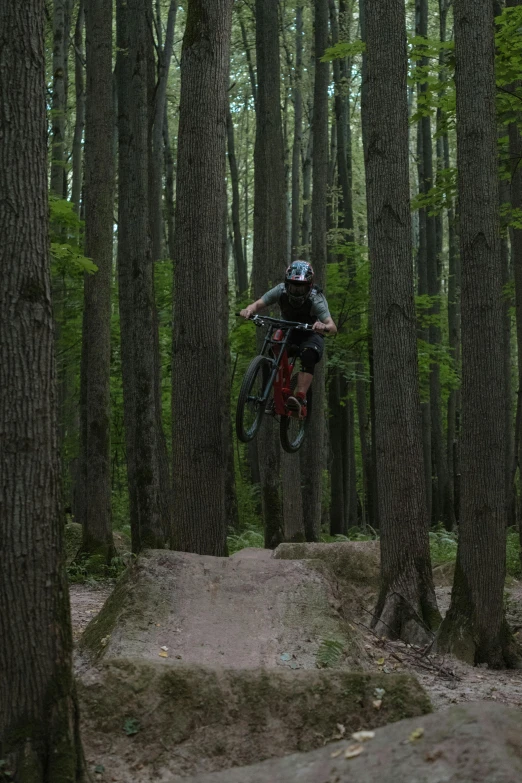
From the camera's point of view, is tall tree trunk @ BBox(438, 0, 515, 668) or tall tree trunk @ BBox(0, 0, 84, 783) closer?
tall tree trunk @ BBox(0, 0, 84, 783)

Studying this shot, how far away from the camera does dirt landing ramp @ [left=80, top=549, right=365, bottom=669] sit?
6.13 metres

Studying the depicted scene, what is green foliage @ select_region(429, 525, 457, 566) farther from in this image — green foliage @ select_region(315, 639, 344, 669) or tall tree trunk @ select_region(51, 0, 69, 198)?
tall tree trunk @ select_region(51, 0, 69, 198)

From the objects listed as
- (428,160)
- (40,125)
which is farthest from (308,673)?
(428,160)

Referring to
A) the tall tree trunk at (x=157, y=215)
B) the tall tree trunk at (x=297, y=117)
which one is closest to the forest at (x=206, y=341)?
the tall tree trunk at (x=157, y=215)

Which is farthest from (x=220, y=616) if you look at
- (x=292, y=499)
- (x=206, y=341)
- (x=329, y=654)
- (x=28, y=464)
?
(x=292, y=499)

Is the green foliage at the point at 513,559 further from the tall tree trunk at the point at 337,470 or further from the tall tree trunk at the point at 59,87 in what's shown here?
the tall tree trunk at the point at 59,87

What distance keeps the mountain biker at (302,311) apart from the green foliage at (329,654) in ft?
11.2

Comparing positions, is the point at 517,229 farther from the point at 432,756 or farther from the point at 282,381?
the point at 432,756

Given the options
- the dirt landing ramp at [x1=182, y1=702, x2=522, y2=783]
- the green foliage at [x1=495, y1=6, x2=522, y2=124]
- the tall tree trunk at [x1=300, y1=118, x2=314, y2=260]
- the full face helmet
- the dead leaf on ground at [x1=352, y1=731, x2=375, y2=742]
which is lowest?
the dead leaf on ground at [x1=352, y1=731, x2=375, y2=742]

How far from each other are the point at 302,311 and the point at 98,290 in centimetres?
419

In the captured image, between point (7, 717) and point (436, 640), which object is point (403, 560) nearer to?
point (436, 640)

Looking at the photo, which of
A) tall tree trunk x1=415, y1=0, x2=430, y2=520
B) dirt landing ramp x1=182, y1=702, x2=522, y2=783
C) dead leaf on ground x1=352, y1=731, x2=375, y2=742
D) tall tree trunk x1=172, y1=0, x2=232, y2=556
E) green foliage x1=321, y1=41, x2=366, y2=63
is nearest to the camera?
dirt landing ramp x1=182, y1=702, x2=522, y2=783

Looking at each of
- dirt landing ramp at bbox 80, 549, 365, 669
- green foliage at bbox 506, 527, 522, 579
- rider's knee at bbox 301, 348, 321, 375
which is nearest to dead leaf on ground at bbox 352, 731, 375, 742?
dirt landing ramp at bbox 80, 549, 365, 669

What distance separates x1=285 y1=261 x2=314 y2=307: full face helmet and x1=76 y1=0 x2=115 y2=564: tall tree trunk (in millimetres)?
4171
